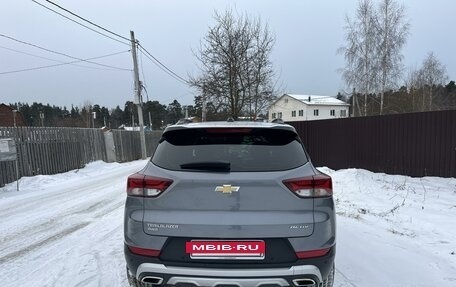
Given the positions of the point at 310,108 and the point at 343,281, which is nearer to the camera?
the point at 343,281

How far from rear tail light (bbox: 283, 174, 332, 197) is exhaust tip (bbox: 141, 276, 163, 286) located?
4.04ft

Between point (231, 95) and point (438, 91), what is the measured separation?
156 feet

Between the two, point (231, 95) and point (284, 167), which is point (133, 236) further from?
point (231, 95)

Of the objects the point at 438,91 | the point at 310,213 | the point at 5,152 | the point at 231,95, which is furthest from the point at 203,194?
the point at 438,91

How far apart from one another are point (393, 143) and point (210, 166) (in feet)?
35.9

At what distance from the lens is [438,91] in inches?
2283

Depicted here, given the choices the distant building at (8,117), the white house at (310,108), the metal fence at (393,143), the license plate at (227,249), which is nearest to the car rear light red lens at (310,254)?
the license plate at (227,249)

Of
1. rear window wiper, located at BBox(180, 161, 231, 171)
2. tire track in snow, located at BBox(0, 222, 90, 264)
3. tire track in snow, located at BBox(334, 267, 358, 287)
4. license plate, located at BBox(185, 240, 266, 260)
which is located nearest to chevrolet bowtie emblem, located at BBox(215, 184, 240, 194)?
rear window wiper, located at BBox(180, 161, 231, 171)

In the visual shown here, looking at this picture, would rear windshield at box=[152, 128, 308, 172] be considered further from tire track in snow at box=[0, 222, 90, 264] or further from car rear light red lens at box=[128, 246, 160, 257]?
tire track in snow at box=[0, 222, 90, 264]

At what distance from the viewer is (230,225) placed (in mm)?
3109

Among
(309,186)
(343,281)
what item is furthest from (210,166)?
(343,281)

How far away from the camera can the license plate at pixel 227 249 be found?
3109 mm

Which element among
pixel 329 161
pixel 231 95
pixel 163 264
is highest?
pixel 231 95

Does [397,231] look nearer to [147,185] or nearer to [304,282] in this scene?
[304,282]
